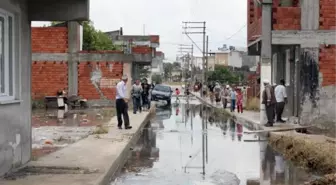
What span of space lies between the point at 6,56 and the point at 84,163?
2.62 meters

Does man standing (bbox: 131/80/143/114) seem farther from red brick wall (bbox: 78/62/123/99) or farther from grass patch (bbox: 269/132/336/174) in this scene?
grass patch (bbox: 269/132/336/174)

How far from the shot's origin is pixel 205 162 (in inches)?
465

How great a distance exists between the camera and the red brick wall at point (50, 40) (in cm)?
3488

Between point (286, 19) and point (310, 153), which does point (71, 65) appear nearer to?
point (286, 19)

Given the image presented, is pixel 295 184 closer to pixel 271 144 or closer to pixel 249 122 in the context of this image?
pixel 271 144

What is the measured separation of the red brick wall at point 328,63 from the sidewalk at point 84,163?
27.9ft

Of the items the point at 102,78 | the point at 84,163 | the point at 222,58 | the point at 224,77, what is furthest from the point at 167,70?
the point at 84,163

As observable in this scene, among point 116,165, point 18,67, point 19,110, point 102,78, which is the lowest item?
point 116,165

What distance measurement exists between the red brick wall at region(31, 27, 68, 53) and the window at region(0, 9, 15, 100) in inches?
1032

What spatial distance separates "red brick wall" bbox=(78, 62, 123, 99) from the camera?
35.1 m

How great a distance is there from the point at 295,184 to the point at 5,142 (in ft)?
16.0

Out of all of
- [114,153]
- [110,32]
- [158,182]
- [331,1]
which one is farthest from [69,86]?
[110,32]

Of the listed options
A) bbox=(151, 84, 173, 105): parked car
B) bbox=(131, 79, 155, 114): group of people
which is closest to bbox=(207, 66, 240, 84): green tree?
bbox=(151, 84, 173, 105): parked car

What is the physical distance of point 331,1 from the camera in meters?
19.7
